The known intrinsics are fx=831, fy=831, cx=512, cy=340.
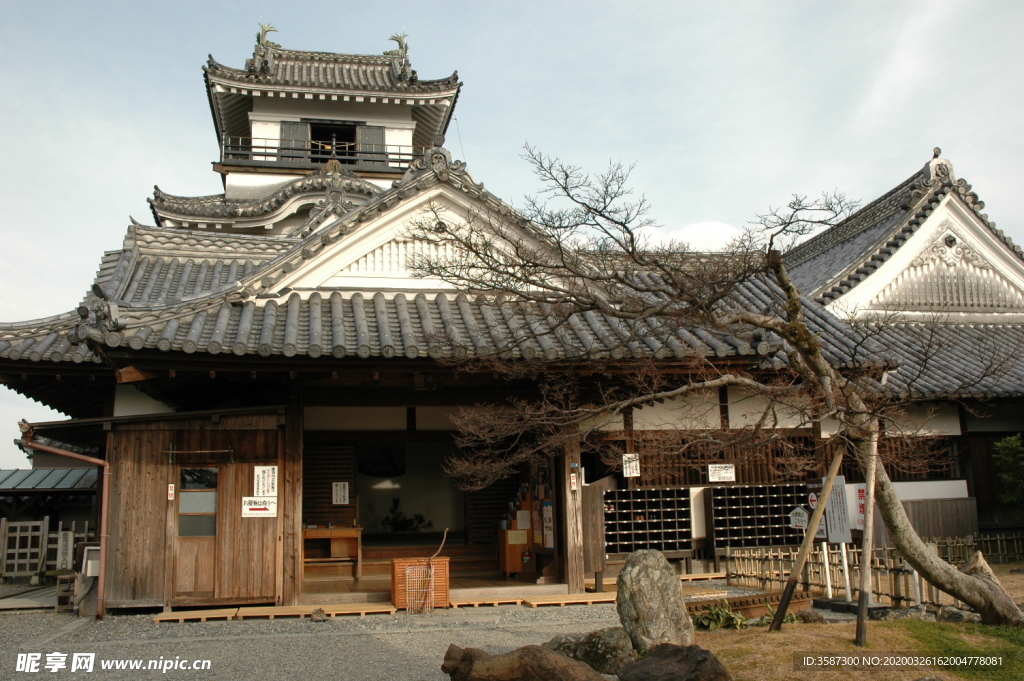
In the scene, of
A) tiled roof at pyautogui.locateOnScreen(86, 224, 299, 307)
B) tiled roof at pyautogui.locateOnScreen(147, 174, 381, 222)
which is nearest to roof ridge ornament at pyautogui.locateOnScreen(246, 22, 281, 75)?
tiled roof at pyautogui.locateOnScreen(147, 174, 381, 222)

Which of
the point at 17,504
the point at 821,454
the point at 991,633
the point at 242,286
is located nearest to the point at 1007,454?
the point at 821,454

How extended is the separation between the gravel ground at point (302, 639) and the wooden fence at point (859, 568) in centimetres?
274

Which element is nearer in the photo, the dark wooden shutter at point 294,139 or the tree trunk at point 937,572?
the tree trunk at point 937,572

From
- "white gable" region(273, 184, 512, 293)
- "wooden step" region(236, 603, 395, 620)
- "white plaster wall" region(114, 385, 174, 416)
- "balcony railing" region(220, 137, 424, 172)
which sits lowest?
"wooden step" region(236, 603, 395, 620)

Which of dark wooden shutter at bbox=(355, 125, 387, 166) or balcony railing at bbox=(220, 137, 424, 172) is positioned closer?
balcony railing at bbox=(220, 137, 424, 172)

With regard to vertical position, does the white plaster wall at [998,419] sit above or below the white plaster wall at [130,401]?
below

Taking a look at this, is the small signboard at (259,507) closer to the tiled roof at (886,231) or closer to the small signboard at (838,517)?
the small signboard at (838,517)

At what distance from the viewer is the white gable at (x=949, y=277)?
1900 centimetres

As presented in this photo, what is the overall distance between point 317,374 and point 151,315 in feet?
7.35

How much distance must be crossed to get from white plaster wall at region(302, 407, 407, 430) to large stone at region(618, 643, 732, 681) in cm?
724

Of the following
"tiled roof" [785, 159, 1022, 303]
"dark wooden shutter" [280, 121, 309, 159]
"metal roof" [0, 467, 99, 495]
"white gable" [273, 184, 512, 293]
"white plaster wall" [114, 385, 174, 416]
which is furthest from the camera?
"dark wooden shutter" [280, 121, 309, 159]

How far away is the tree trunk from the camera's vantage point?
8.14 m

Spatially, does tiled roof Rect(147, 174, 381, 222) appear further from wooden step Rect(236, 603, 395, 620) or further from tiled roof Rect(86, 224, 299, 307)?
wooden step Rect(236, 603, 395, 620)

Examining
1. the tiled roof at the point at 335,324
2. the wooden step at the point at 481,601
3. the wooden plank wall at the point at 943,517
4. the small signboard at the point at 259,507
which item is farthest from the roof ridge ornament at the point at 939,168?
the small signboard at the point at 259,507
